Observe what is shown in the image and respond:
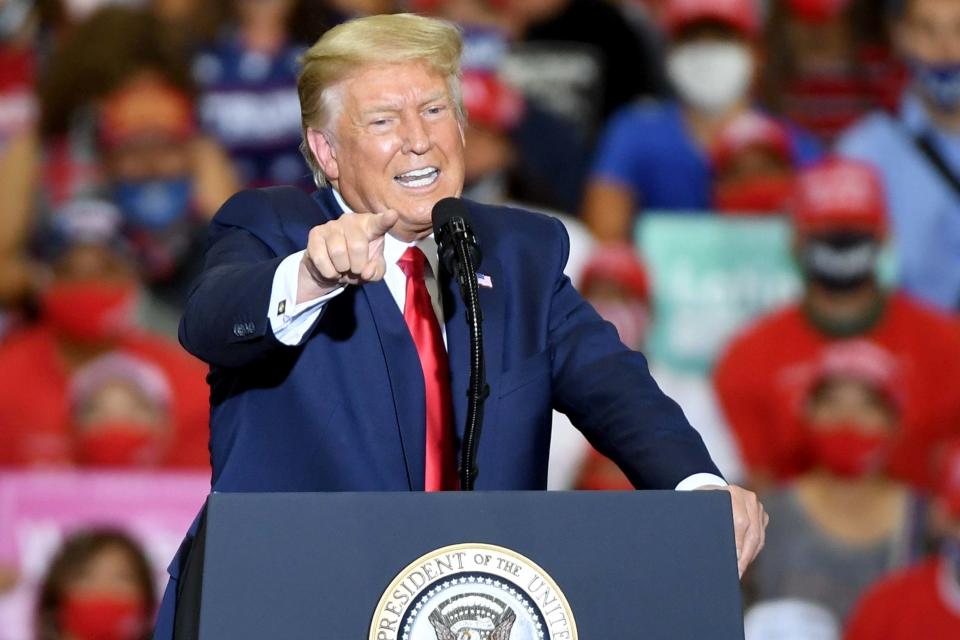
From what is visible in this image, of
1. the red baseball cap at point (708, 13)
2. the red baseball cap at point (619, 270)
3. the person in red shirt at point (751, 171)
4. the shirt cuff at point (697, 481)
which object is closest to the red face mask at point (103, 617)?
the red baseball cap at point (619, 270)

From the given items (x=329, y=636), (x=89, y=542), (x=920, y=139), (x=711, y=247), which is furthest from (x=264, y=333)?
(x=920, y=139)

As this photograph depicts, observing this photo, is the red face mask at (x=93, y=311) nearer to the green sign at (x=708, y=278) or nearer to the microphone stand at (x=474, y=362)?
the green sign at (x=708, y=278)

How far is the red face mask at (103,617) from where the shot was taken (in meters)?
4.41

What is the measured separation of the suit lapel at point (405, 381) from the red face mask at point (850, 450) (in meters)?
2.99

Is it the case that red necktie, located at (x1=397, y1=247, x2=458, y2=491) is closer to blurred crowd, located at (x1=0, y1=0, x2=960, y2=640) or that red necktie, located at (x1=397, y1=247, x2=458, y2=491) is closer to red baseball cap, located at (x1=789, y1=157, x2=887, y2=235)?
blurred crowd, located at (x1=0, y1=0, x2=960, y2=640)

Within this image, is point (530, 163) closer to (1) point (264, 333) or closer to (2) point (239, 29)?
(2) point (239, 29)

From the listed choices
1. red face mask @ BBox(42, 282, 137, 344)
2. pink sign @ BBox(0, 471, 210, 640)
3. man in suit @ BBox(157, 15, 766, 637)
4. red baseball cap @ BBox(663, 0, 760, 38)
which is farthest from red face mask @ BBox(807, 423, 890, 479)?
man in suit @ BBox(157, 15, 766, 637)

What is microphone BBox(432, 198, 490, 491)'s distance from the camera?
1.72 m

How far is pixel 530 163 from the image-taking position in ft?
16.7

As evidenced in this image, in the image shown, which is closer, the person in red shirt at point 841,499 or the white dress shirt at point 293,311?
the white dress shirt at point 293,311

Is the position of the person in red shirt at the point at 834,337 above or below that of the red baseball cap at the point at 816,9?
below

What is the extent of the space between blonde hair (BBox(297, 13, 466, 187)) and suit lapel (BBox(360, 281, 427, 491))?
26cm

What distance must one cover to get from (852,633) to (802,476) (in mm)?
482

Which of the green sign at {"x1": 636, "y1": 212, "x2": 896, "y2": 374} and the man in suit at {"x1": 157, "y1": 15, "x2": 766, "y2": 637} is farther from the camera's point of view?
the green sign at {"x1": 636, "y1": 212, "x2": 896, "y2": 374}
